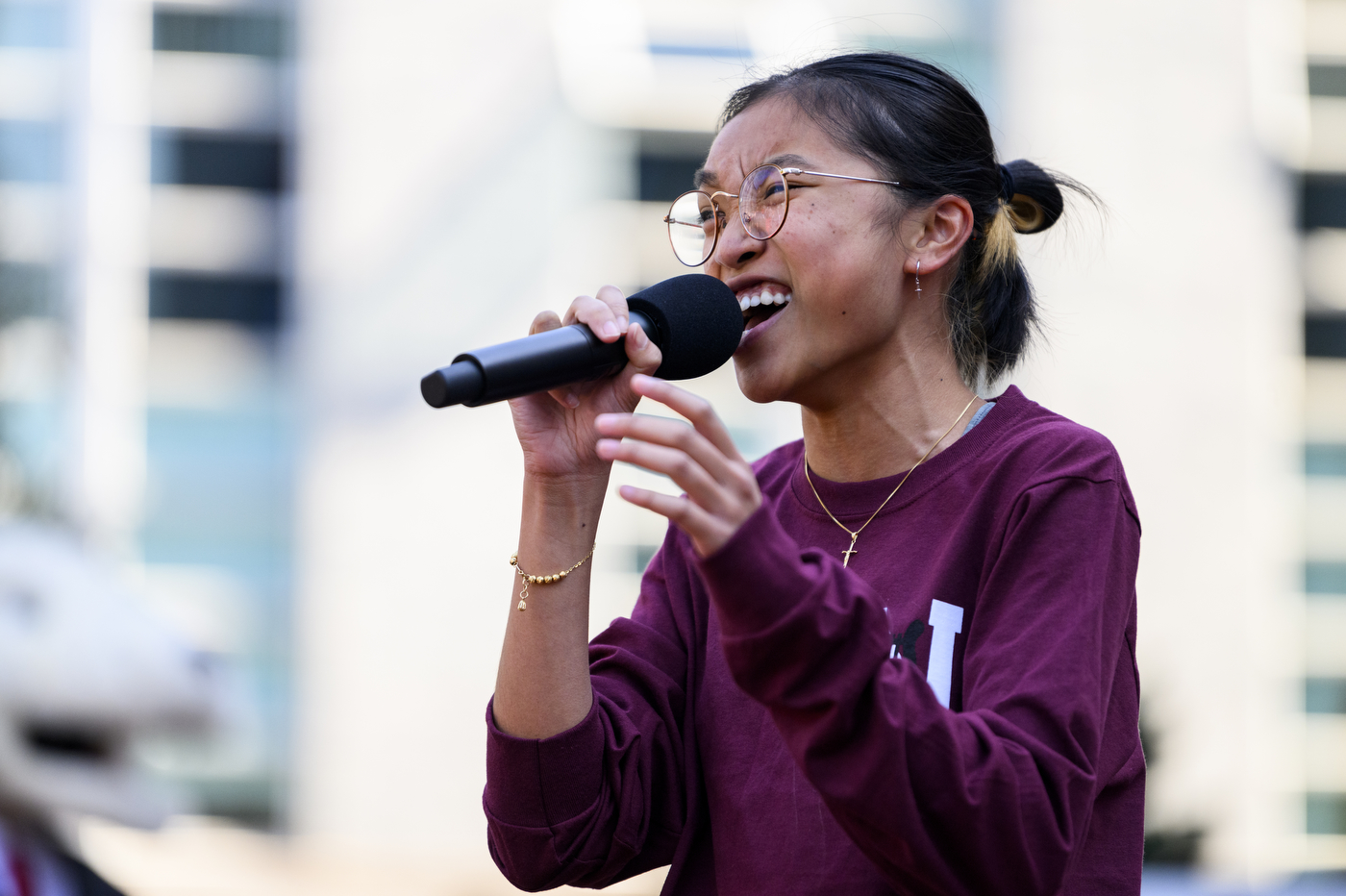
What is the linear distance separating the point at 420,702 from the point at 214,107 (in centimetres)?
423

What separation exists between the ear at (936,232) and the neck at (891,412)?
137 mm

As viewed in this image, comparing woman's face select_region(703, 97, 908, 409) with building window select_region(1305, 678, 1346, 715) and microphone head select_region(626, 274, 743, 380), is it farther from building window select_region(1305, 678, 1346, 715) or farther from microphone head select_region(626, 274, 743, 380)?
building window select_region(1305, 678, 1346, 715)

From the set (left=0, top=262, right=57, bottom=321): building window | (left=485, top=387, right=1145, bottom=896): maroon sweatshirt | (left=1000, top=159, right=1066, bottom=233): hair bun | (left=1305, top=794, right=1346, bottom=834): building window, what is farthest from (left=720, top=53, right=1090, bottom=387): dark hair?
(left=1305, top=794, right=1346, bottom=834): building window

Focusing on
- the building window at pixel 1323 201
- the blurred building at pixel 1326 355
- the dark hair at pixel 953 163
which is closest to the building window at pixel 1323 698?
the blurred building at pixel 1326 355

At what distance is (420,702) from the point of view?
862 cm

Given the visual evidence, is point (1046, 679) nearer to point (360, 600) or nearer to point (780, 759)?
point (780, 759)

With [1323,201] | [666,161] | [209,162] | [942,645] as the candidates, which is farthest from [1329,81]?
[942,645]

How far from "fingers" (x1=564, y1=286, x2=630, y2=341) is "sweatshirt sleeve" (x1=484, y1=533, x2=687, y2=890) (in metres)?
0.52

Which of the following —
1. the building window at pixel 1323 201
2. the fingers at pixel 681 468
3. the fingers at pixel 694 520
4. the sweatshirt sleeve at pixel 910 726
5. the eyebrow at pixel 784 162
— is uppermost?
the building window at pixel 1323 201

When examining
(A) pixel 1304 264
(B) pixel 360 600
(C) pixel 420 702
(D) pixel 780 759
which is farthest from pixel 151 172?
(D) pixel 780 759

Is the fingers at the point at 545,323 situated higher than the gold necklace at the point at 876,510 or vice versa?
the fingers at the point at 545,323

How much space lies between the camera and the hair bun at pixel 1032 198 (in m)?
2.11

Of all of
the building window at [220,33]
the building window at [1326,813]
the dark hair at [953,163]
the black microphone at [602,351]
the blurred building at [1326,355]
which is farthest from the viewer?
the building window at [220,33]

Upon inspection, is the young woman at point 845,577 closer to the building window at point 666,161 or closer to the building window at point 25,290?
the building window at point 25,290
